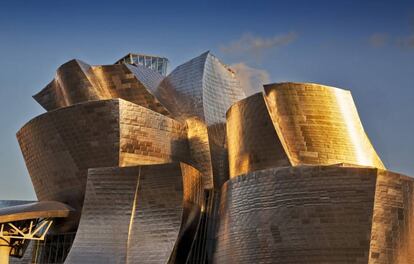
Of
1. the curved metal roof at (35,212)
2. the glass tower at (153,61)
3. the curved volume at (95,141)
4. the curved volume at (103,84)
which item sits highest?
the glass tower at (153,61)

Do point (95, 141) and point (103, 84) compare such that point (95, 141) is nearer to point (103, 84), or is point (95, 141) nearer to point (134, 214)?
point (103, 84)

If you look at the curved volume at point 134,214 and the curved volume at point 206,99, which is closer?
the curved volume at point 134,214

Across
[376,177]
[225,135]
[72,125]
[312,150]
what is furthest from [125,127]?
[376,177]

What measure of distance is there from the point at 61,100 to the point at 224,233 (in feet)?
40.5

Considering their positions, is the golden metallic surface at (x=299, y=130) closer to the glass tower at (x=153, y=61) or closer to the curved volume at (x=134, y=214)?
the curved volume at (x=134, y=214)

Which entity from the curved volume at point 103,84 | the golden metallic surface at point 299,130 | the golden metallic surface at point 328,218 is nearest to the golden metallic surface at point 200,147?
the curved volume at point 103,84

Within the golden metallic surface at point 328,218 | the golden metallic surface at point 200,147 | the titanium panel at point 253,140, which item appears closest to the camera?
the golden metallic surface at point 328,218

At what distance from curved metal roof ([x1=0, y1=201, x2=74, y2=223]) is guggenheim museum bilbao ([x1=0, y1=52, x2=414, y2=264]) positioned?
0.22 feet

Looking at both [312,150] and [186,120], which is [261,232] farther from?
[186,120]

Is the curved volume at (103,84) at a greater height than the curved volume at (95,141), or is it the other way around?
the curved volume at (103,84)

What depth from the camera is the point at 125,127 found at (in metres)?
31.5

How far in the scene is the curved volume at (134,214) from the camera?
2844cm

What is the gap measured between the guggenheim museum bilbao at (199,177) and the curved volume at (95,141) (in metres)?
0.05

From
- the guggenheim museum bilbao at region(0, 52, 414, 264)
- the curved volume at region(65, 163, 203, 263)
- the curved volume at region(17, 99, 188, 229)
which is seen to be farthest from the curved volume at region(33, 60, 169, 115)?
the curved volume at region(65, 163, 203, 263)
